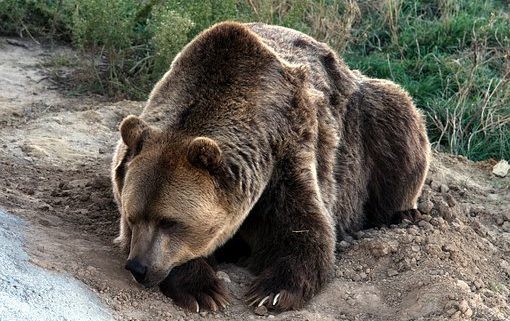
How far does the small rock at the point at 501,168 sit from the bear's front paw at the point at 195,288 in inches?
151

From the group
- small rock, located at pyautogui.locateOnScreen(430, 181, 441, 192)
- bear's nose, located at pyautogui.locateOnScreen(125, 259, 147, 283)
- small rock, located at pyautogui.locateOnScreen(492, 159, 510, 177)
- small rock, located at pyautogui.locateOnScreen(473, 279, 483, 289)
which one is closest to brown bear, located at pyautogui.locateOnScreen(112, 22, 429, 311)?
bear's nose, located at pyautogui.locateOnScreen(125, 259, 147, 283)

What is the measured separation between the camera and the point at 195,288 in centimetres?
457

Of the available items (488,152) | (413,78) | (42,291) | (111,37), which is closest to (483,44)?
(413,78)

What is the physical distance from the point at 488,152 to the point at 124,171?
4.69m

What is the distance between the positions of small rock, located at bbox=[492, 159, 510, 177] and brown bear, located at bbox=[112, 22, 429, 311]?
237 cm

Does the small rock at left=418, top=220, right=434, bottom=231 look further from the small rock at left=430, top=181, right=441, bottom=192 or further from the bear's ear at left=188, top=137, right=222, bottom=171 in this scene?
the bear's ear at left=188, top=137, right=222, bottom=171

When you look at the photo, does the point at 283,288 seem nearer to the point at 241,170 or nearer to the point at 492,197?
the point at 241,170

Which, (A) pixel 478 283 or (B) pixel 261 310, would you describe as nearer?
(B) pixel 261 310

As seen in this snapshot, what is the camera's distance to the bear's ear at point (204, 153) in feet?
13.9

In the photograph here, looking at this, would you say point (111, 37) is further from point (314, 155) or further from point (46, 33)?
point (314, 155)

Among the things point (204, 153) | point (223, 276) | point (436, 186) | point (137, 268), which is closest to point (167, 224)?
point (137, 268)

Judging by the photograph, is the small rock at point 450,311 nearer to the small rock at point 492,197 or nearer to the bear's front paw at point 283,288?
the bear's front paw at point 283,288

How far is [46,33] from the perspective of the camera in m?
9.47

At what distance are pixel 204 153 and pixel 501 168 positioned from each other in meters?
4.24
